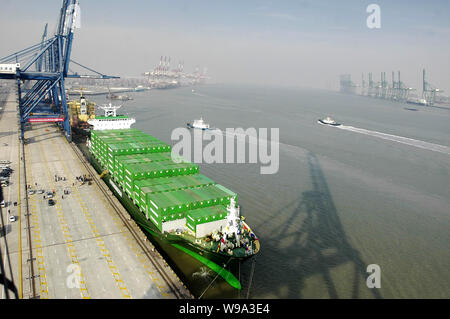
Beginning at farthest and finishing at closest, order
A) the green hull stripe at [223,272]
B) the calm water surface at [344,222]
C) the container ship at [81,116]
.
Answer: the container ship at [81,116] → the calm water surface at [344,222] → the green hull stripe at [223,272]

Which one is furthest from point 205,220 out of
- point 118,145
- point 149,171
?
point 118,145

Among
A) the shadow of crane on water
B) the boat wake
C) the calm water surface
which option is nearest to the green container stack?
the calm water surface

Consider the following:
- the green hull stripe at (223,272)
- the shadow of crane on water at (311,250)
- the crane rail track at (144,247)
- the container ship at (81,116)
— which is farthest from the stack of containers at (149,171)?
the container ship at (81,116)

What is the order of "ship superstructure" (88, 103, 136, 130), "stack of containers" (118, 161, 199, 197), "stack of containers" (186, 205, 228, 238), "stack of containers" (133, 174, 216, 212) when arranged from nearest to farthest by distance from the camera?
1. "stack of containers" (186, 205, 228, 238)
2. "stack of containers" (133, 174, 216, 212)
3. "stack of containers" (118, 161, 199, 197)
4. "ship superstructure" (88, 103, 136, 130)

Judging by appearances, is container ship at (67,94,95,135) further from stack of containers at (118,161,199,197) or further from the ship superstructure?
stack of containers at (118,161,199,197)

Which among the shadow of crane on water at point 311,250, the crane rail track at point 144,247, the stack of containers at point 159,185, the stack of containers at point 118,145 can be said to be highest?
the stack of containers at point 118,145

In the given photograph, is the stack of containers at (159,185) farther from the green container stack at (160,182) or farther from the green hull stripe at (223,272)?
the green hull stripe at (223,272)

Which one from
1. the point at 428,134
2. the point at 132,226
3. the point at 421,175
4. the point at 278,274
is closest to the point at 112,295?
the point at 132,226
